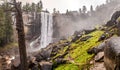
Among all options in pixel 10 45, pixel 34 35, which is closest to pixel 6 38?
pixel 10 45

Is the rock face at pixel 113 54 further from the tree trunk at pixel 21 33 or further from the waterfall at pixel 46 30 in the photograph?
the waterfall at pixel 46 30

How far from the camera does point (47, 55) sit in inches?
1660

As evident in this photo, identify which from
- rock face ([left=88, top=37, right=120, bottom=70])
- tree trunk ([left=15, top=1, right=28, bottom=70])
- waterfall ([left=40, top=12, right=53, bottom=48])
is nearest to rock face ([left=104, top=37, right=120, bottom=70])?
rock face ([left=88, top=37, right=120, bottom=70])

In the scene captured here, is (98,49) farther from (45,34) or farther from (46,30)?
(46,30)

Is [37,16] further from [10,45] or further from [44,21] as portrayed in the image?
[10,45]

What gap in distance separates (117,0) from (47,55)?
3501 inches

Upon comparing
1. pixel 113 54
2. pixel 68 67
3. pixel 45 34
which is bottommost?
pixel 45 34

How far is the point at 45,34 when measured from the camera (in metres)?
107

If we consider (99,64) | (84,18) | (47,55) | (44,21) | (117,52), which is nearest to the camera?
(117,52)

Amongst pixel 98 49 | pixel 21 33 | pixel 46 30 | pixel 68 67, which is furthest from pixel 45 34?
pixel 21 33

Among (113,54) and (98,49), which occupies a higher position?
(113,54)

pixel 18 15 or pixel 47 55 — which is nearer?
pixel 18 15

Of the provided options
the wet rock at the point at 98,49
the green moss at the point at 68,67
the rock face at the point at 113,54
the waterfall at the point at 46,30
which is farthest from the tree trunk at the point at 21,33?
the waterfall at the point at 46,30

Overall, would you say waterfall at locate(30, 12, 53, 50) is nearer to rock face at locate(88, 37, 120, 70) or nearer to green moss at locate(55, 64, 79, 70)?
green moss at locate(55, 64, 79, 70)
